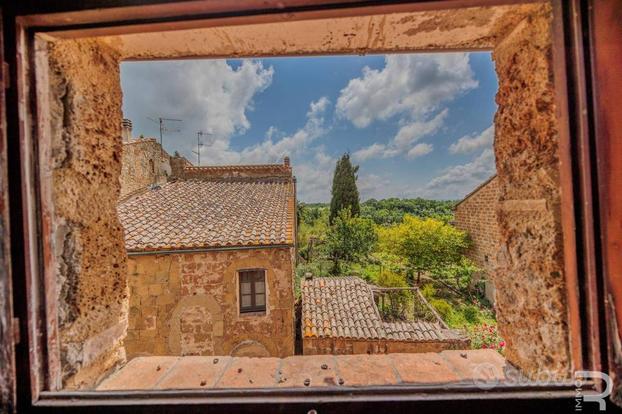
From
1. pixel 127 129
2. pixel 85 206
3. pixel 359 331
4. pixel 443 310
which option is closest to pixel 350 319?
pixel 359 331

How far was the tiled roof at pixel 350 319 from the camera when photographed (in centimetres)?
653

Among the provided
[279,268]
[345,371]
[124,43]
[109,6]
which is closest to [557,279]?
[345,371]

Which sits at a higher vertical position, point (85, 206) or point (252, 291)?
point (85, 206)

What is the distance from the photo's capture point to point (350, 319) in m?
7.13

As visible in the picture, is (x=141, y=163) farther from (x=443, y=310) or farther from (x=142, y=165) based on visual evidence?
(x=443, y=310)

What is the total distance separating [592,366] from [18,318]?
1735mm

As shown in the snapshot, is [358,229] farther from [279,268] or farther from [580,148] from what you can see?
[580,148]

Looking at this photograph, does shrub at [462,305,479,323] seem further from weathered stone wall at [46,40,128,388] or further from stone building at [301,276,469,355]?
weathered stone wall at [46,40,128,388]

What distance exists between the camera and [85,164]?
3.93 ft

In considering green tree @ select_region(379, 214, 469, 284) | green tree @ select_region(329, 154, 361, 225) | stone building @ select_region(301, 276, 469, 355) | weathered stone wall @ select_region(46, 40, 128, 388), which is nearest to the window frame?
stone building @ select_region(301, 276, 469, 355)

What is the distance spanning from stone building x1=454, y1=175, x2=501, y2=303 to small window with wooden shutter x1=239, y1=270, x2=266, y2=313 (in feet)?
29.7

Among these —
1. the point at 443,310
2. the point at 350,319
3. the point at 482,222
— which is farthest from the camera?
the point at 482,222

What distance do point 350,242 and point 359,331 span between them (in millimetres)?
10210

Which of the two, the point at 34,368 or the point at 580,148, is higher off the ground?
the point at 580,148
